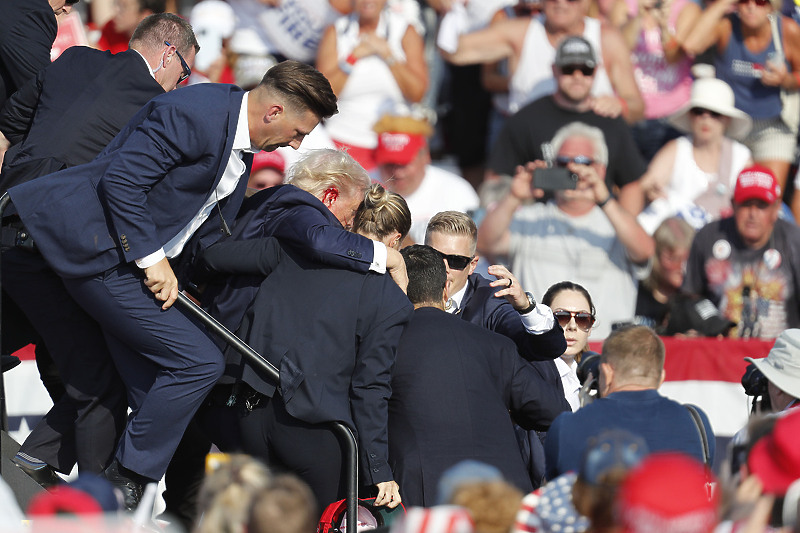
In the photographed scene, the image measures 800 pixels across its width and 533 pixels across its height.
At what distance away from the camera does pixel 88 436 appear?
16.1 ft

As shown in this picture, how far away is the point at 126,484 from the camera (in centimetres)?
459

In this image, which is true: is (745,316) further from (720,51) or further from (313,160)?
(313,160)

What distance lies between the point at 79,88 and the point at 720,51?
224 inches

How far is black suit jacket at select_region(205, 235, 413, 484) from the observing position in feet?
14.8

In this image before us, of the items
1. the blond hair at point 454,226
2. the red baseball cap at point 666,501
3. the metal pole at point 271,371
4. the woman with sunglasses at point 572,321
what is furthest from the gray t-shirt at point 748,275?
the red baseball cap at point 666,501

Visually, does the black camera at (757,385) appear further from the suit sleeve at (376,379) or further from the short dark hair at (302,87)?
the short dark hair at (302,87)

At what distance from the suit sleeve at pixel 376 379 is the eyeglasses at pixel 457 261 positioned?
0.77 meters

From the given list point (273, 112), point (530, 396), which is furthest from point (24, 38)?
point (530, 396)

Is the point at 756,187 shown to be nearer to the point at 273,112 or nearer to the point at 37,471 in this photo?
the point at 273,112

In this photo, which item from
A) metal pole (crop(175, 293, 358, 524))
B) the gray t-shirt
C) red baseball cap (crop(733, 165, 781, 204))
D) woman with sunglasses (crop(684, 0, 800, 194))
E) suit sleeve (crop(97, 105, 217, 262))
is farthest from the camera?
woman with sunglasses (crop(684, 0, 800, 194))

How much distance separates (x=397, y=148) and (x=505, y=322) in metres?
3.03

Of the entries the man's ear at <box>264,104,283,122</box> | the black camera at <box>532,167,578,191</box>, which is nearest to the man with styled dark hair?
the man's ear at <box>264,104,283,122</box>

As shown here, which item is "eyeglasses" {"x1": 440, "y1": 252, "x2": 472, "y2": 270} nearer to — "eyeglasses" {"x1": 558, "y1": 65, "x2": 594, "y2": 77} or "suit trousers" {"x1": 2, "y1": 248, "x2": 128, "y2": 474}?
"suit trousers" {"x1": 2, "y1": 248, "x2": 128, "y2": 474}

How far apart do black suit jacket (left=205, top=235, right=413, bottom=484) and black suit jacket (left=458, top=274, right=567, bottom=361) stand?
65cm
